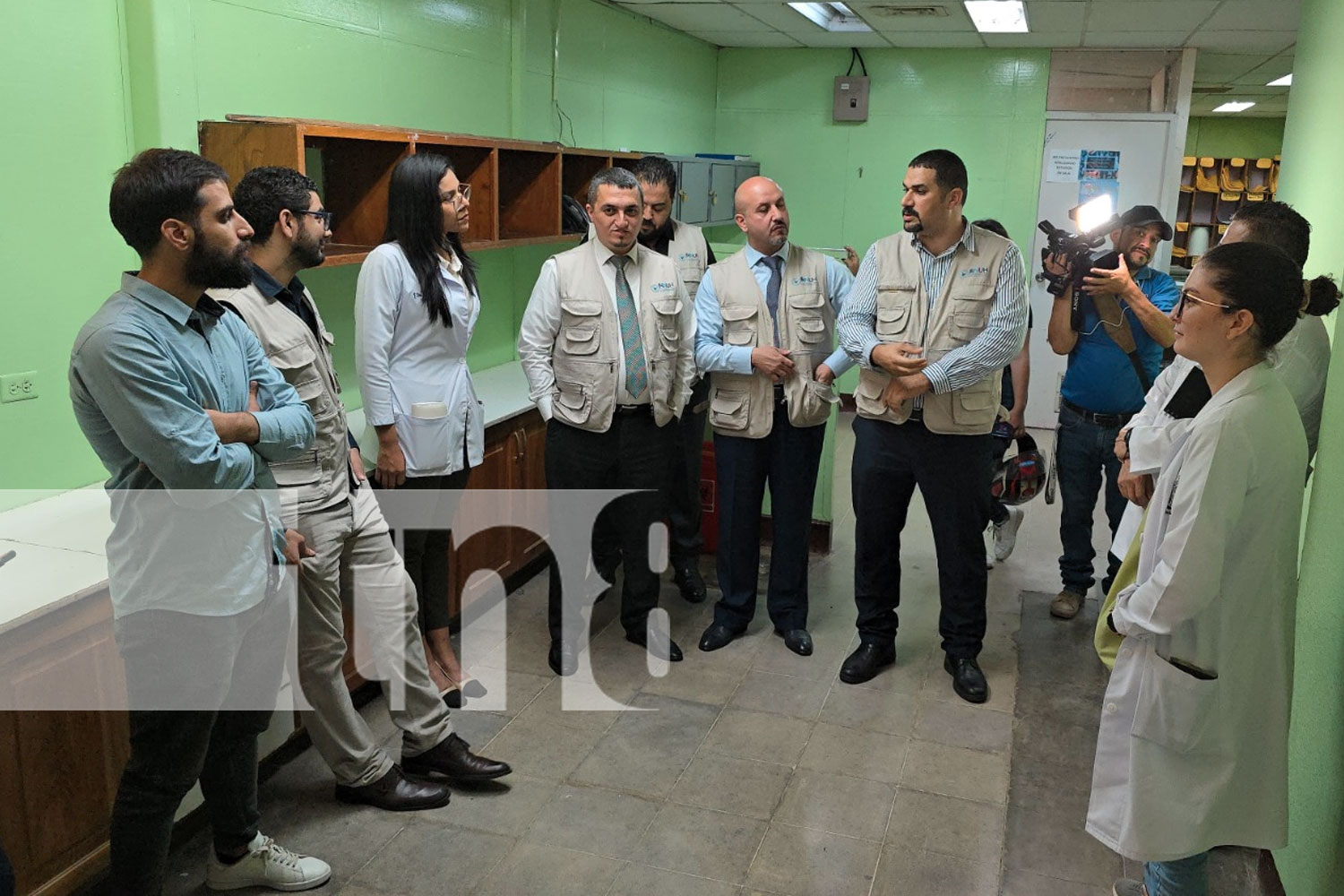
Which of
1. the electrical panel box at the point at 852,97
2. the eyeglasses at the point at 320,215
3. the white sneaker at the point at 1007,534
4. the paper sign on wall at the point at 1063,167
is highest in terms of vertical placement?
the electrical panel box at the point at 852,97

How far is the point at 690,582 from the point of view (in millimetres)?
4355

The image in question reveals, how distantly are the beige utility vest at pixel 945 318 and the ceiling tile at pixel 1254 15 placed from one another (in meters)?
3.02

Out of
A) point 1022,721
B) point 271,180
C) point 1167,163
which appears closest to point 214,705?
point 271,180

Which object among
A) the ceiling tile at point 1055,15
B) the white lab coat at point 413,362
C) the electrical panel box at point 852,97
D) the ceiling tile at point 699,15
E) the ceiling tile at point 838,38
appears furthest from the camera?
the electrical panel box at point 852,97

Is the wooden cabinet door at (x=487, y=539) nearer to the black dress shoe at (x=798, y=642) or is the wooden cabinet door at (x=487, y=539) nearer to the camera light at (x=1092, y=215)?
the black dress shoe at (x=798, y=642)

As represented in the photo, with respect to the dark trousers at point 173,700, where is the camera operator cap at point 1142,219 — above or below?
above

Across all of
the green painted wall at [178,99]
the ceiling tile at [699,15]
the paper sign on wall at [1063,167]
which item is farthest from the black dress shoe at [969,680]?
the paper sign on wall at [1063,167]

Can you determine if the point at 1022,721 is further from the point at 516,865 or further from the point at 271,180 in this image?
the point at 271,180

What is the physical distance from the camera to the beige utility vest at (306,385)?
8.17 feet

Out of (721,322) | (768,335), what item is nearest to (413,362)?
(721,322)

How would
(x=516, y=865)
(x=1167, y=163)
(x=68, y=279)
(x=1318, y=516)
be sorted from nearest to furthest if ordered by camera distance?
(x=1318, y=516), (x=516, y=865), (x=68, y=279), (x=1167, y=163)

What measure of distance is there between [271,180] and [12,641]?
1.14 metres

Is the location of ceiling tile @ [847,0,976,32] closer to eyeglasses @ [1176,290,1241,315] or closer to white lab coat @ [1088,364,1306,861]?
eyeglasses @ [1176,290,1241,315]

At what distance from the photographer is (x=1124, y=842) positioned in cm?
209
